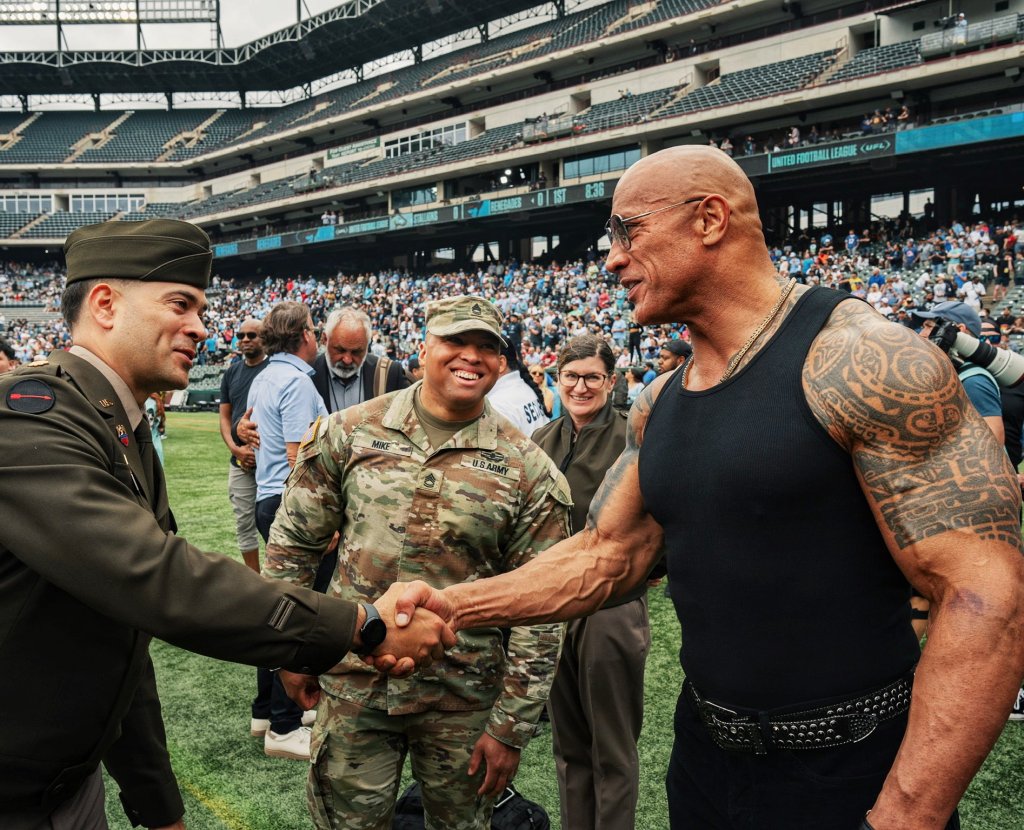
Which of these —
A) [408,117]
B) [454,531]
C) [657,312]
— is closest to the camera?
[657,312]

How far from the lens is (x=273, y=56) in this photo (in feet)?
187

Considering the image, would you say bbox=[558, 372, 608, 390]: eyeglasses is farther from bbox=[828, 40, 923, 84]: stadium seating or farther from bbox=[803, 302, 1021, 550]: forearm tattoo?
bbox=[828, 40, 923, 84]: stadium seating

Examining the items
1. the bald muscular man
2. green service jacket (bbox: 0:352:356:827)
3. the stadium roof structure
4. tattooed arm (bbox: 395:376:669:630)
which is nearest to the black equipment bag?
tattooed arm (bbox: 395:376:669:630)

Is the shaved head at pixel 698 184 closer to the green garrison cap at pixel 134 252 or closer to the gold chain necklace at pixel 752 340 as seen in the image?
the gold chain necklace at pixel 752 340

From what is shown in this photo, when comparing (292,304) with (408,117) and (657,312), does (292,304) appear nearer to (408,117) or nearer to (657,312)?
(657,312)

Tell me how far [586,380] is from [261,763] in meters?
2.69

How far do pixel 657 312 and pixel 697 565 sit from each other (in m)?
0.67

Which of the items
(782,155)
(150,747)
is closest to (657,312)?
(150,747)

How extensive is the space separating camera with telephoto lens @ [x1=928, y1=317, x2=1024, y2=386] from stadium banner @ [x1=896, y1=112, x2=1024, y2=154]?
77.7 feet

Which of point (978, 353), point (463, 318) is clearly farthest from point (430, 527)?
point (978, 353)

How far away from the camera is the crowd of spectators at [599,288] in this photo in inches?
803

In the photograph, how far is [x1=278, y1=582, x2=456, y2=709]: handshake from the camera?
2329 millimetres

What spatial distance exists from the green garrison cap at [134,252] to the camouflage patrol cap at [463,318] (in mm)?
881

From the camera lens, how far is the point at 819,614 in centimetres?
181
